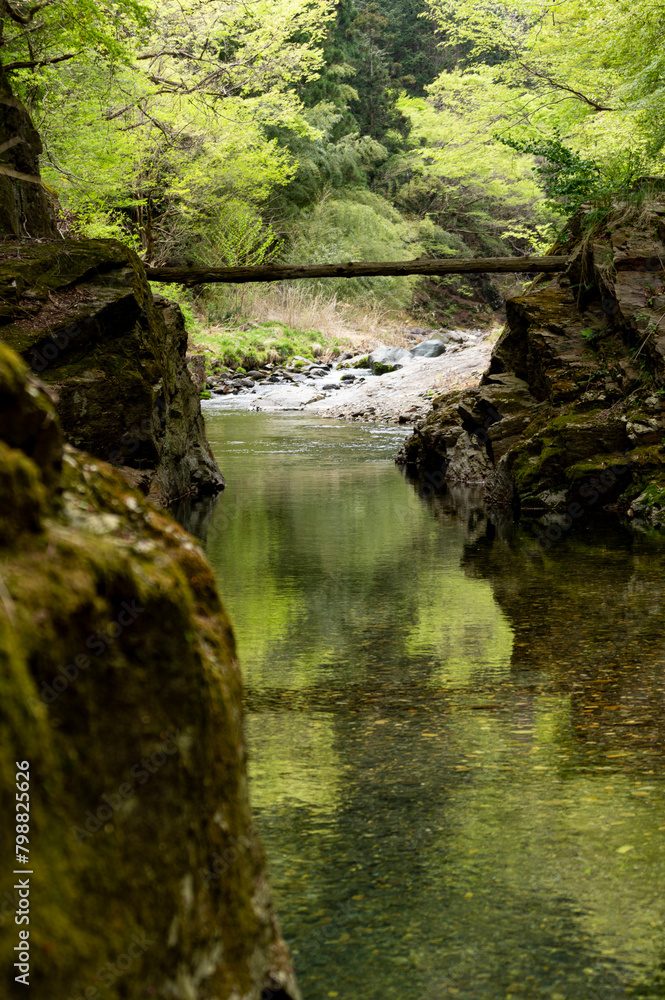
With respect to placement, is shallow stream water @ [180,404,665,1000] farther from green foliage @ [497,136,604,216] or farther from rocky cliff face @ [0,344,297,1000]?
green foliage @ [497,136,604,216]

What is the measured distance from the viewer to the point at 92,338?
8.65m

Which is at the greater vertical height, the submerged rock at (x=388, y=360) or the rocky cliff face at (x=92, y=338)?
the rocky cliff face at (x=92, y=338)

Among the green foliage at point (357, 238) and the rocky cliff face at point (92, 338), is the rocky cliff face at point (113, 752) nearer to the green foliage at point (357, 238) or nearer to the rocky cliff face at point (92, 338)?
the rocky cliff face at point (92, 338)

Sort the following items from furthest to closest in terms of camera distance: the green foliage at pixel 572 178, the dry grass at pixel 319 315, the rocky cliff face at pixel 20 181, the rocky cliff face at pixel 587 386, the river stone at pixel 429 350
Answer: the dry grass at pixel 319 315 → the river stone at pixel 429 350 → the green foliage at pixel 572 178 → the rocky cliff face at pixel 587 386 → the rocky cliff face at pixel 20 181

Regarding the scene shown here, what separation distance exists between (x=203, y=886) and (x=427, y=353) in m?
26.6

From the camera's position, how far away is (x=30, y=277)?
845 centimetres

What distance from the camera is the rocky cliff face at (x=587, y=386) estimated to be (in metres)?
9.87

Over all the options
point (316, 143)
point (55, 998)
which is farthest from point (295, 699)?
point (316, 143)

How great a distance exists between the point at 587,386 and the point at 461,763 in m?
7.67

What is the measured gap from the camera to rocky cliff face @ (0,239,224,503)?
825cm

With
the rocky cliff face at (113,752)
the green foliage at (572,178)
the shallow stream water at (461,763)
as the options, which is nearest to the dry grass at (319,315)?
the green foliage at (572,178)

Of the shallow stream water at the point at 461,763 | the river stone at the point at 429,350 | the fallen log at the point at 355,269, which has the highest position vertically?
the fallen log at the point at 355,269

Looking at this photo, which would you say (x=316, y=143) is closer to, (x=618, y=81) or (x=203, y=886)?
(x=618, y=81)

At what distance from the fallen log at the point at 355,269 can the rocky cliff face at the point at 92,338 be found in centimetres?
209
